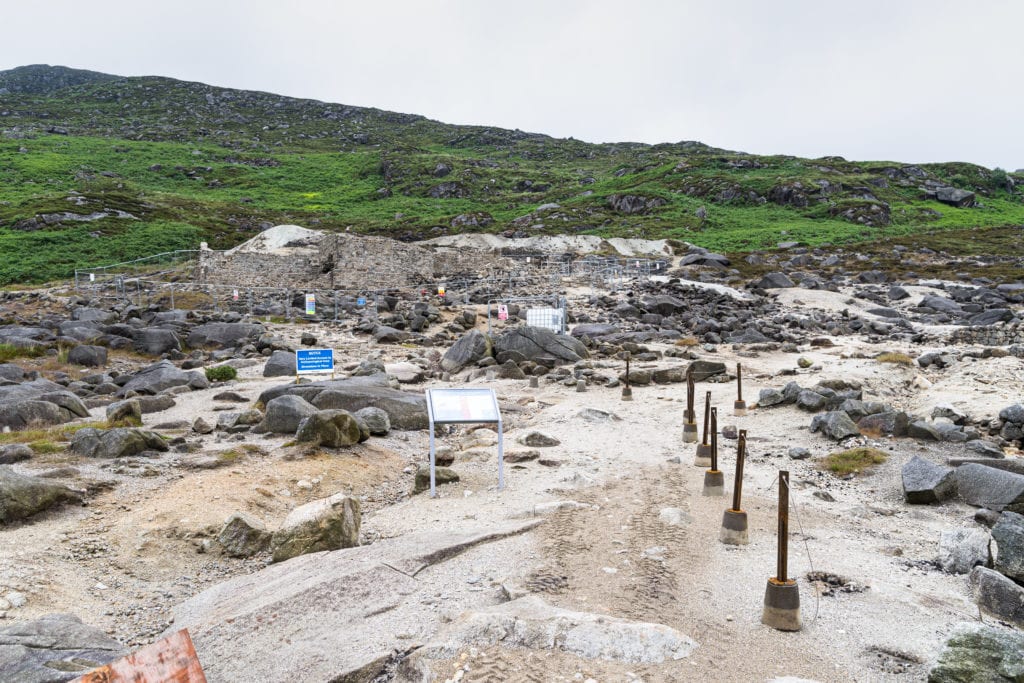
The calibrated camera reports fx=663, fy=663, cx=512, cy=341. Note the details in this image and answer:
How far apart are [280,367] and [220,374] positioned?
1.77 meters

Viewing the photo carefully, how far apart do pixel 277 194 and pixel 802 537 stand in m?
102

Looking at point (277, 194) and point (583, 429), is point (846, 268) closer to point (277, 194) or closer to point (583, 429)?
point (583, 429)

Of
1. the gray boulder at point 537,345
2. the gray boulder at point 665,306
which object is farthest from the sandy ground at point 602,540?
the gray boulder at point 665,306

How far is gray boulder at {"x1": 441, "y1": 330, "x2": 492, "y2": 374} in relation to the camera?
22.5 metres

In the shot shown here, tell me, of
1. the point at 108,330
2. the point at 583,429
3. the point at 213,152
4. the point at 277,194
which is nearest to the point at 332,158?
the point at 213,152

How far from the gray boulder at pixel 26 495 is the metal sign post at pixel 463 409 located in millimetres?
4915

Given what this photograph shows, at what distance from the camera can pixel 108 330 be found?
2577 cm

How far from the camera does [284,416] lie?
13070mm

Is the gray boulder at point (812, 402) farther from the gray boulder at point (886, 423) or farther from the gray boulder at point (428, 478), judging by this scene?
the gray boulder at point (428, 478)

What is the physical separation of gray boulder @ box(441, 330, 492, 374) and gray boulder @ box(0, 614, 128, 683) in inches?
676

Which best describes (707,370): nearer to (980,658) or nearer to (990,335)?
(990,335)

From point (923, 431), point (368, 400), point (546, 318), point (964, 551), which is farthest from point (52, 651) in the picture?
point (546, 318)

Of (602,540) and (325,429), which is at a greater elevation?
(325,429)

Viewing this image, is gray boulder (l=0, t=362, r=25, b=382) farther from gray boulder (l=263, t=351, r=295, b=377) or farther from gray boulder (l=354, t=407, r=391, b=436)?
gray boulder (l=354, t=407, r=391, b=436)
